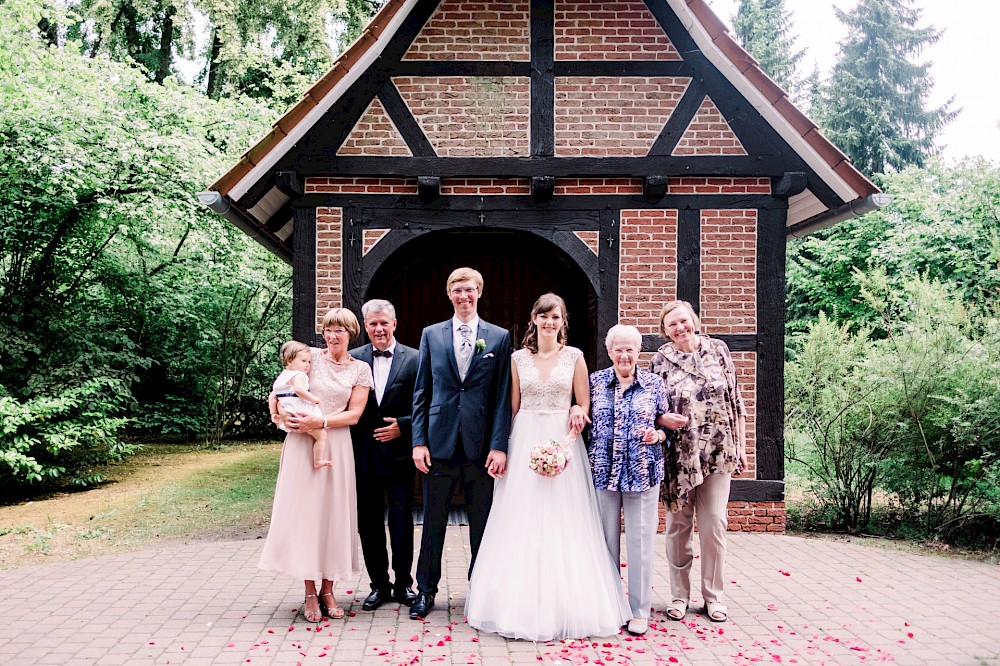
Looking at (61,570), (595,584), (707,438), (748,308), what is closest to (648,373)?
(707,438)

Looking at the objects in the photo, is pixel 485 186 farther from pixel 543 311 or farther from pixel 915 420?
pixel 915 420

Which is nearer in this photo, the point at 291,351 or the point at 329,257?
the point at 291,351

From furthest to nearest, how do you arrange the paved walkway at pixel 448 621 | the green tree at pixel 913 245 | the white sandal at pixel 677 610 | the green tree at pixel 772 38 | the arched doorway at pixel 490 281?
1. the green tree at pixel 772 38
2. the green tree at pixel 913 245
3. the arched doorway at pixel 490 281
4. the white sandal at pixel 677 610
5. the paved walkway at pixel 448 621

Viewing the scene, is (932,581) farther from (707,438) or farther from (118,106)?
(118,106)

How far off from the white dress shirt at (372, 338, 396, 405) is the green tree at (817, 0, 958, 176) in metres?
21.3

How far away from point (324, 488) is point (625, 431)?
1.73 metres

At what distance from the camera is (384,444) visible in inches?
184

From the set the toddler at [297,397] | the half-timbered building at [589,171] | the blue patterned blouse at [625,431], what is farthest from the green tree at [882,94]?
the toddler at [297,397]

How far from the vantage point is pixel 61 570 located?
19.3 ft

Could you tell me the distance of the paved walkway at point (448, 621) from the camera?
13.3ft

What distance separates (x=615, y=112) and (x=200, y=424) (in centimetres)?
1237

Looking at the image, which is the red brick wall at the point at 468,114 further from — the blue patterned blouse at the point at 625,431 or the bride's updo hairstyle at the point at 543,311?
the blue patterned blouse at the point at 625,431

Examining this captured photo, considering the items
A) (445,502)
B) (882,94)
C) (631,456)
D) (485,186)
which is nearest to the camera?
(631,456)

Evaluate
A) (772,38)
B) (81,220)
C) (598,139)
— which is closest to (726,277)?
(598,139)
